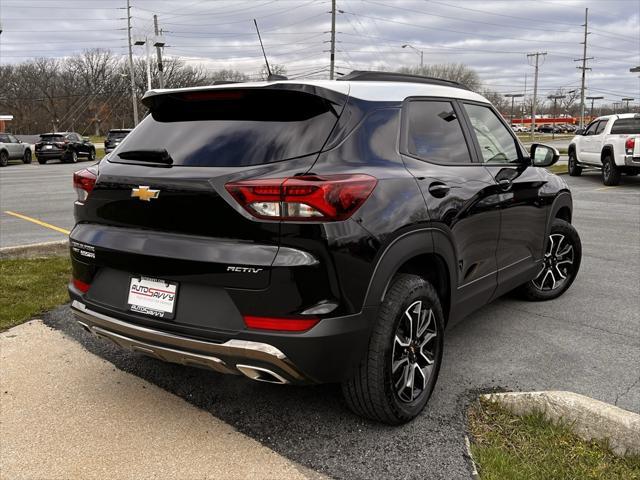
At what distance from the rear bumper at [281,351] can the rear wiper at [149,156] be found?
843 millimetres

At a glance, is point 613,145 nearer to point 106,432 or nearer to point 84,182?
point 84,182

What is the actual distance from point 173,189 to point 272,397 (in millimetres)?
1395

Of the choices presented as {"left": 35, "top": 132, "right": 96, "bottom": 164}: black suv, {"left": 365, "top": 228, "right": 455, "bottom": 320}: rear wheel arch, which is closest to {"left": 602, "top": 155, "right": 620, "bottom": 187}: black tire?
{"left": 365, "top": 228, "right": 455, "bottom": 320}: rear wheel arch

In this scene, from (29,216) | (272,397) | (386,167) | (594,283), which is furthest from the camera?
(29,216)

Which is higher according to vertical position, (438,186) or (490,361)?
(438,186)

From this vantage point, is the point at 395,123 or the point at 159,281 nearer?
the point at 159,281

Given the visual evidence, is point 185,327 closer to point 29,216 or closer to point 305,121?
point 305,121

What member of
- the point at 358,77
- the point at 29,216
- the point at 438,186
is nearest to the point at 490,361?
the point at 438,186

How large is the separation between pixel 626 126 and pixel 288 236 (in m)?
15.8

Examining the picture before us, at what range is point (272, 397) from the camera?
3.38 metres

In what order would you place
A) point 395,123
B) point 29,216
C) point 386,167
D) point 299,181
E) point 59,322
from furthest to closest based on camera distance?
1. point 29,216
2. point 59,322
3. point 395,123
4. point 386,167
5. point 299,181

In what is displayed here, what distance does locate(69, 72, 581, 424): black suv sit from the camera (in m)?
2.53

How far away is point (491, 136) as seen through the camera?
421 centimetres

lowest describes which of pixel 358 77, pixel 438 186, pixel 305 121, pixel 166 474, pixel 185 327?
pixel 166 474
